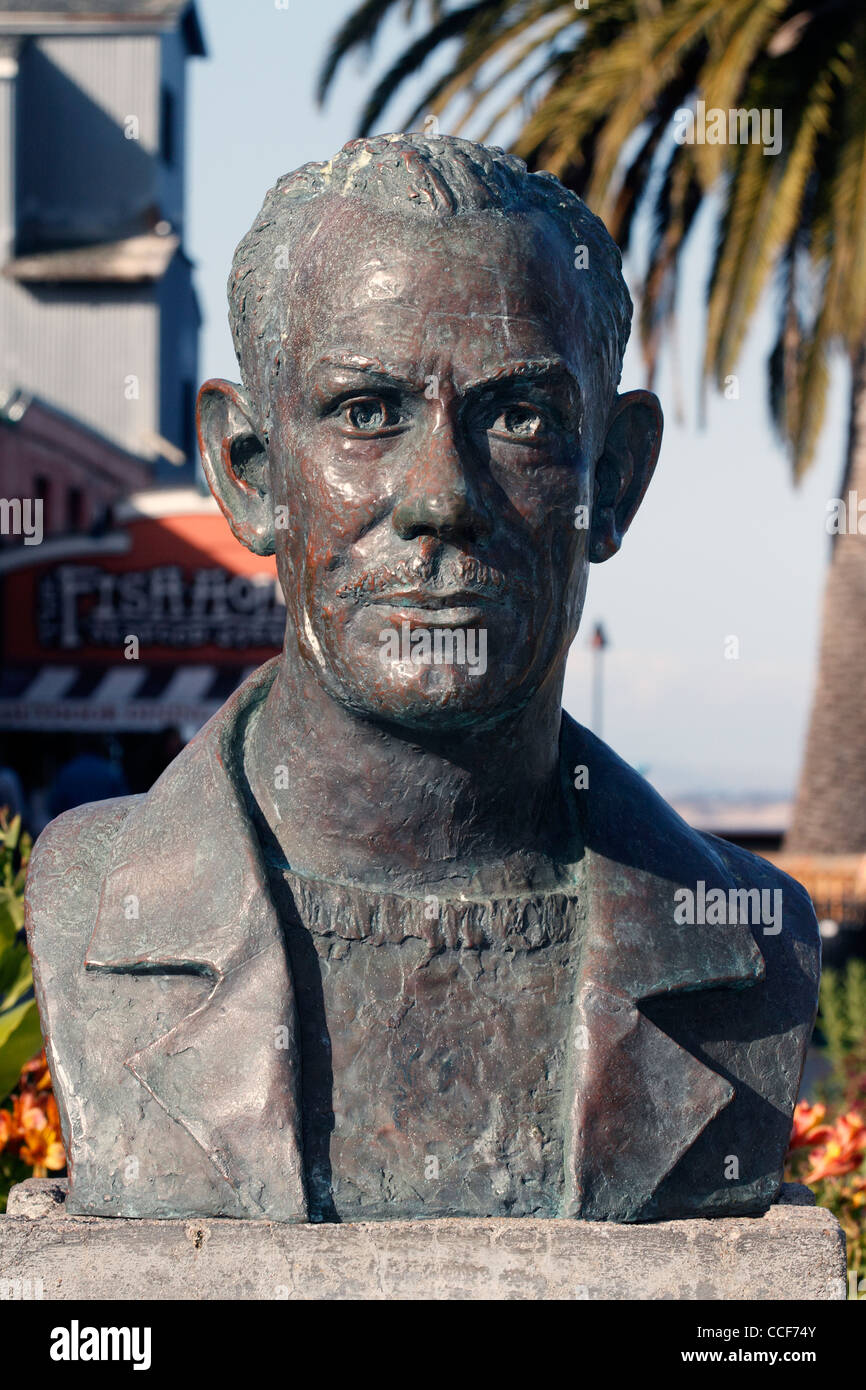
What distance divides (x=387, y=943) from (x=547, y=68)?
8.04m

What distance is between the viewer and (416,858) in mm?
2918

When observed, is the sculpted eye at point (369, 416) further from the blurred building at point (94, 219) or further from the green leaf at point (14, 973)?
the blurred building at point (94, 219)

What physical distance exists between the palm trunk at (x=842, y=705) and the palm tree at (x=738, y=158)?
0.01 m

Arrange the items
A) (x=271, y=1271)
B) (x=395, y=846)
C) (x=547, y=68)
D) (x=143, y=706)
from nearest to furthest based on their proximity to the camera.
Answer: (x=271, y=1271) < (x=395, y=846) < (x=547, y=68) < (x=143, y=706)

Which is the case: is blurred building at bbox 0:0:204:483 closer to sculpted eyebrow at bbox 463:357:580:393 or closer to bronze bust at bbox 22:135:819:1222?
bronze bust at bbox 22:135:819:1222

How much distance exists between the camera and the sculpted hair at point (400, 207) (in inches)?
107

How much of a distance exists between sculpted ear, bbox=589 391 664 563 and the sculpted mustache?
1.21ft

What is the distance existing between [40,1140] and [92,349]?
18480 millimetres

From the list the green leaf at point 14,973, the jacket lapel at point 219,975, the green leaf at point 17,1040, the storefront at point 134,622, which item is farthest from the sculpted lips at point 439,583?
the storefront at point 134,622

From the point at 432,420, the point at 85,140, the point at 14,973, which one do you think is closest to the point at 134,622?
the point at 85,140

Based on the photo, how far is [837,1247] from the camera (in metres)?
2.85

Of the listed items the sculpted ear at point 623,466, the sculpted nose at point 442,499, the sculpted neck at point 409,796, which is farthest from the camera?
the sculpted ear at point 623,466

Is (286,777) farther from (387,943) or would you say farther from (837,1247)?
(837,1247)

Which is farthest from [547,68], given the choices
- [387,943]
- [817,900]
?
[387,943]
